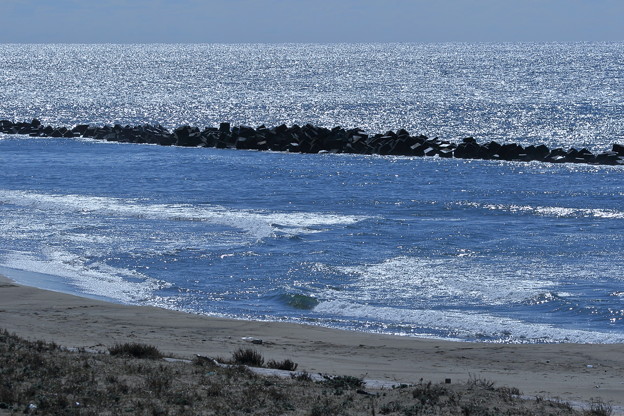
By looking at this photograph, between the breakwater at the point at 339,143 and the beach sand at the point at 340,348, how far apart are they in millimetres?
27974

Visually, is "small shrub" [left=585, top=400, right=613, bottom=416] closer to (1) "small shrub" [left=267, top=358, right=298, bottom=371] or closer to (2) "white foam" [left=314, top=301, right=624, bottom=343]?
(1) "small shrub" [left=267, top=358, right=298, bottom=371]

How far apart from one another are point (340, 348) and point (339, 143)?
32048 millimetres

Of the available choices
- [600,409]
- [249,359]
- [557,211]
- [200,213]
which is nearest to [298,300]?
[249,359]

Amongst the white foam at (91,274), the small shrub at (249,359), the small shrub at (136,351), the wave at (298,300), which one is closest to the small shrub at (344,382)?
the small shrub at (249,359)

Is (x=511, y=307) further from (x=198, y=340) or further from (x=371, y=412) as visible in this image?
(x=371, y=412)

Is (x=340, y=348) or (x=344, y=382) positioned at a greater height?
(x=344, y=382)

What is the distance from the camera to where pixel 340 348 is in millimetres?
13312

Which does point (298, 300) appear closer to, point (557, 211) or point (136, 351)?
point (136, 351)

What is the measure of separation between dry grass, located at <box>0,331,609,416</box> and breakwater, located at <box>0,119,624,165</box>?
105 ft

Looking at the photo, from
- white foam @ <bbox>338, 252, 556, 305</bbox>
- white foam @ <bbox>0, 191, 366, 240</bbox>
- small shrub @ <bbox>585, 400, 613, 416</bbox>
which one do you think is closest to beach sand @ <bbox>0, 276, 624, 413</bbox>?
small shrub @ <bbox>585, 400, 613, 416</bbox>

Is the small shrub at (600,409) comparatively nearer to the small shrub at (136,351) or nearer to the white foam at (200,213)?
the small shrub at (136,351)

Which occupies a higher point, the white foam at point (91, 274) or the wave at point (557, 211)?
the wave at point (557, 211)

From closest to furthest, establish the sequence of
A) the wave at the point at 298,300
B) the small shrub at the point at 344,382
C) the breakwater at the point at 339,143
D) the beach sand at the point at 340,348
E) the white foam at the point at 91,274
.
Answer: the small shrub at the point at 344,382 < the beach sand at the point at 340,348 < the wave at the point at 298,300 < the white foam at the point at 91,274 < the breakwater at the point at 339,143

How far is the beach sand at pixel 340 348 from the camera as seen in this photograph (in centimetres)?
1145
